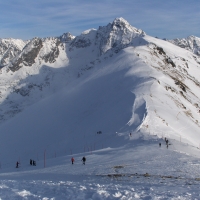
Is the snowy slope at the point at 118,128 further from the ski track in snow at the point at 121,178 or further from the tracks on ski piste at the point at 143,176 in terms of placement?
the tracks on ski piste at the point at 143,176

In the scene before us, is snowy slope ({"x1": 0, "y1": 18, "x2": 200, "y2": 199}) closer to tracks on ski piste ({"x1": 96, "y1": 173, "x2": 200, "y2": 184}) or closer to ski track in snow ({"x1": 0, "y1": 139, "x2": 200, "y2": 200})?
ski track in snow ({"x1": 0, "y1": 139, "x2": 200, "y2": 200})

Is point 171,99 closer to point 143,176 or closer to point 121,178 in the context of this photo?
point 143,176

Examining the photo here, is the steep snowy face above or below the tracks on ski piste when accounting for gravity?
above

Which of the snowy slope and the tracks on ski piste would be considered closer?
the tracks on ski piste

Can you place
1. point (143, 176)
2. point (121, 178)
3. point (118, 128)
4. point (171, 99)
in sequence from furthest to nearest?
point (171, 99) < point (118, 128) < point (143, 176) < point (121, 178)

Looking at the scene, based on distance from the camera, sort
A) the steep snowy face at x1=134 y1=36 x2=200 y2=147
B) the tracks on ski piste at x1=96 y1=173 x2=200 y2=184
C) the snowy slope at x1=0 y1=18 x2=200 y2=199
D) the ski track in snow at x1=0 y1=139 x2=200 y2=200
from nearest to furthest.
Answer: the ski track in snow at x1=0 y1=139 x2=200 y2=200, the tracks on ski piste at x1=96 y1=173 x2=200 y2=184, the snowy slope at x1=0 y1=18 x2=200 y2=199, the steep snowy face at x1=134 y1=36 x2=200 y2=147

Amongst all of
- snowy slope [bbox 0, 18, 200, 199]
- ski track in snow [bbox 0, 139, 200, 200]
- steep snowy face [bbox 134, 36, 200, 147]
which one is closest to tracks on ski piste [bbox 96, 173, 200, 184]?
ski track in snow [bbox 0, 139, 200, 200]

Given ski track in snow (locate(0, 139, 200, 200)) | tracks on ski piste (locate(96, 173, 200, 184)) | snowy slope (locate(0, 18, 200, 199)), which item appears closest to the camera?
ski track in snow (locate(0, 139, 200, 200))

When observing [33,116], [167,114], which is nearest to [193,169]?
[167,114]

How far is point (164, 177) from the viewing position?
23188 mm

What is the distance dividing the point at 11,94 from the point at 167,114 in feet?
488

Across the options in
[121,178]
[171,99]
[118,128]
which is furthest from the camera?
[171,99]

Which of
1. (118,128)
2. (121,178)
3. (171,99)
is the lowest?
(121,178)

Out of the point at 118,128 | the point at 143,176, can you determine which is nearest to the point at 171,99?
the point at 118,128
